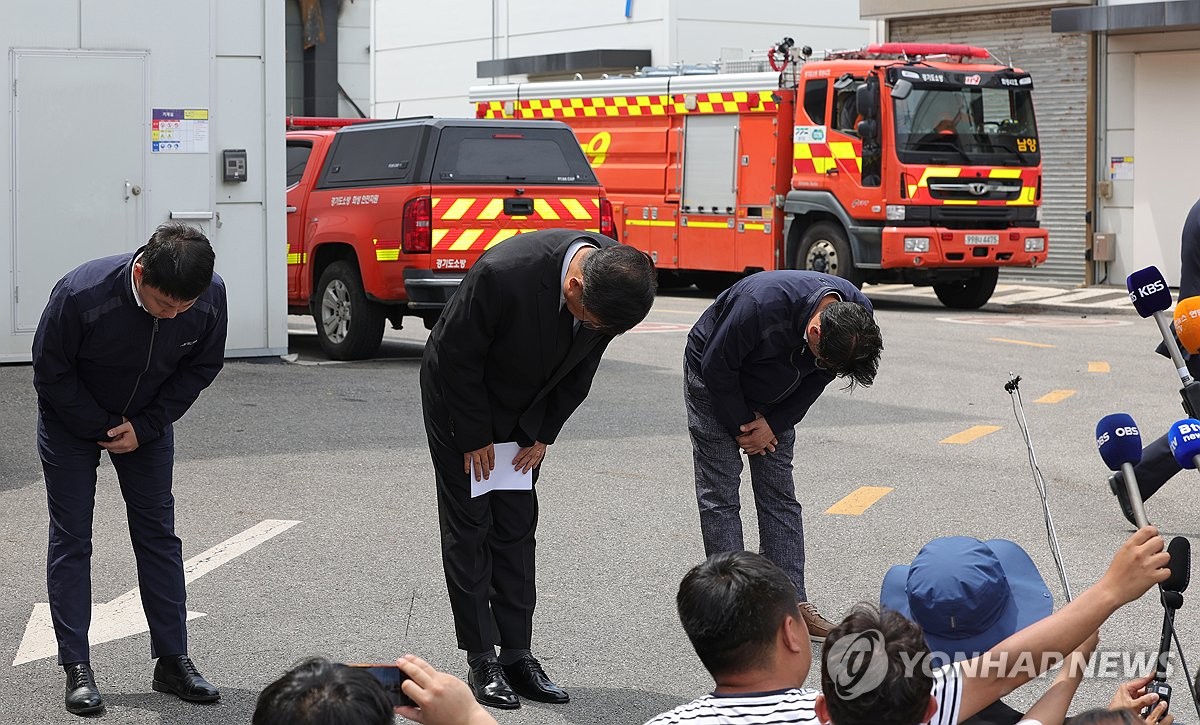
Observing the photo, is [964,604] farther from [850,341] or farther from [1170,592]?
[850,341]

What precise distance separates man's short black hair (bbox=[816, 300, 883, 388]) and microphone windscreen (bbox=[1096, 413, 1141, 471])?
1.36 metres

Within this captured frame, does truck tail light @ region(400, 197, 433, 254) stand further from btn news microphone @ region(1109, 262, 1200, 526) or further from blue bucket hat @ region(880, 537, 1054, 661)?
blue bucket hat @ region(880, 537, 1054, 661)

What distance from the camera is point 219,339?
211 inches

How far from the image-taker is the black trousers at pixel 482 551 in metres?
5.30

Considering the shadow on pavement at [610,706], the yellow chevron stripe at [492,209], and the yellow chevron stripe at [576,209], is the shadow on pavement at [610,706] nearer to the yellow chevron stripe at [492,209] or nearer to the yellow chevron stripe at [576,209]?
the yellow chevron stripe at [492,209]

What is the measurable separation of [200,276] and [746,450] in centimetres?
221

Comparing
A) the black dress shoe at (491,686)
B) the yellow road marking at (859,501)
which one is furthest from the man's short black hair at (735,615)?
the yellow road marking at (859,501)

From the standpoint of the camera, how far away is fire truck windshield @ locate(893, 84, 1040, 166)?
19.3m

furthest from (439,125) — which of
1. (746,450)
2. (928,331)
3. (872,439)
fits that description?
(746,450)

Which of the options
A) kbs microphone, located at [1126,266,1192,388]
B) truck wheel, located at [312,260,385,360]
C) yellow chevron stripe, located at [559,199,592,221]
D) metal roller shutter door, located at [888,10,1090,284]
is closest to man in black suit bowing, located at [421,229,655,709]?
kbs microphone, located at [1126,266,1192,388]

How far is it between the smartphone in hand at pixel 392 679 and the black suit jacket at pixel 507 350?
248 centimetres

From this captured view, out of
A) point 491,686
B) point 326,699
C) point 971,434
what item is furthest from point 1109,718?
point 971,434

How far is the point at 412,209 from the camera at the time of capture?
13242mm

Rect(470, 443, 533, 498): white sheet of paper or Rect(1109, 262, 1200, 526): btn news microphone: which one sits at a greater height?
Rect(1109, 262, 1200, 526): btn news microphone
